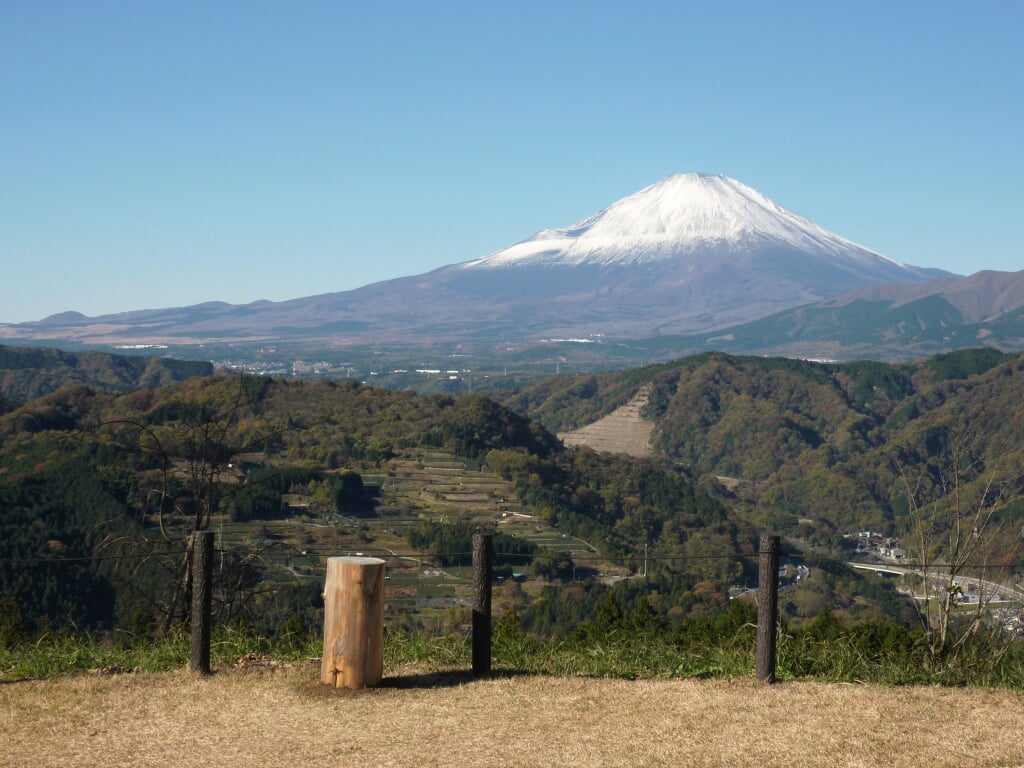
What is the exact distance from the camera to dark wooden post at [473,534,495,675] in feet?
25.3

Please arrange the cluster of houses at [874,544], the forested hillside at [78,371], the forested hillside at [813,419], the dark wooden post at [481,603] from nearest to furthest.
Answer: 1. the dark wooden post at [481,603]
2. the cluster of houses at [874,544]
3. the forested hillside at [813,419]
4. the forested hillside at [78,371]

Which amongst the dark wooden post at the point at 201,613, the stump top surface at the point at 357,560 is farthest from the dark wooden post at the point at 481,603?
the dark wooden post at the point at 201,613

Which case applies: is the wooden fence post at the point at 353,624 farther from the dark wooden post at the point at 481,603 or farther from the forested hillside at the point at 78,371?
the forested hillside at the point at 78,371

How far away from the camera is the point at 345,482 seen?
139 feet

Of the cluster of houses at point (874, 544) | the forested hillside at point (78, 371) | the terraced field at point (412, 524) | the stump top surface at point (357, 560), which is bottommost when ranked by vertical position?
the cluster of houses at point (874, 544)

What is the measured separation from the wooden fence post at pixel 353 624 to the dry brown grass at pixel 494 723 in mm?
137

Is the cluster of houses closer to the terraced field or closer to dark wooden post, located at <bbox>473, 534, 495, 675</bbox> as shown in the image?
the terraced field

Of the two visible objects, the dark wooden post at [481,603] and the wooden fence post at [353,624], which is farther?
the dark wooden post at [481,603]

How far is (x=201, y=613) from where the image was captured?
25.0 ft

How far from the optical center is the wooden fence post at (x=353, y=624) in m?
7.28

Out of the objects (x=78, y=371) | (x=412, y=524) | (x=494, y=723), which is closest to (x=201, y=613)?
(x=494, y=723)

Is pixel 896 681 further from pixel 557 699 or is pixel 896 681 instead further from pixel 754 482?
pixel 754 482

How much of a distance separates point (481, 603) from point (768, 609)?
1897mm

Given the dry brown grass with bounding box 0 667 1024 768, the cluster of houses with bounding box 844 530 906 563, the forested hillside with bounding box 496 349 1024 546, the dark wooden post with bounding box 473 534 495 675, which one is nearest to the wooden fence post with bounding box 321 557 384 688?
the dry brown grass with bounding box 0 667 1024 768
